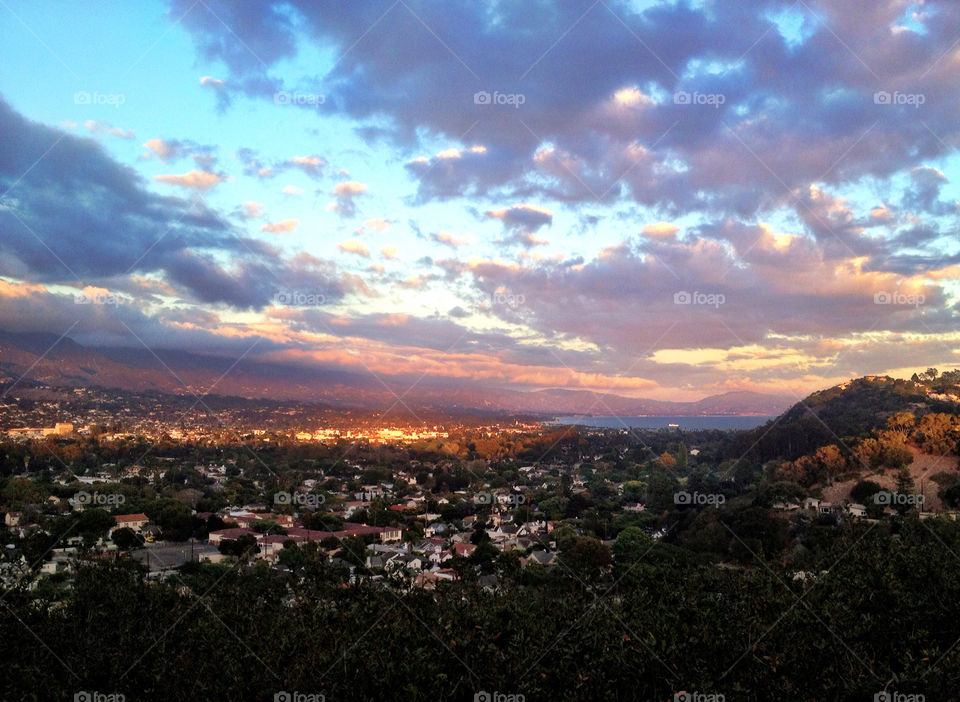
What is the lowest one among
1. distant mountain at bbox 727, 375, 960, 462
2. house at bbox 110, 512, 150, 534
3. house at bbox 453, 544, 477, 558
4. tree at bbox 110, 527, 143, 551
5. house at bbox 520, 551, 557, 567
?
house at bbox 453, 544, 477, 558

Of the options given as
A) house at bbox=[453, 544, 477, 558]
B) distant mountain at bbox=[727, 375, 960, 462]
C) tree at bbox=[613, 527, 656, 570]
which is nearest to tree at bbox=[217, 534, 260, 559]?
house at bbox=[453, 544, 477, 558]

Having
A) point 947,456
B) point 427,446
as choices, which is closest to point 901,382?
point 947,456

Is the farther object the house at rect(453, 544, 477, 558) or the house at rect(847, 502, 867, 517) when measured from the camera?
the house at rect(847, 502, 867, 517)

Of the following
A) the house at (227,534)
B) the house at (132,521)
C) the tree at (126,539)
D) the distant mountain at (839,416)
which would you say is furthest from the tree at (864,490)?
the house at (132,521)

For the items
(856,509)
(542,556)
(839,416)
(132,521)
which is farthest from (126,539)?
(839,416)

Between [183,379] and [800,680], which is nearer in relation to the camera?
[800,680]

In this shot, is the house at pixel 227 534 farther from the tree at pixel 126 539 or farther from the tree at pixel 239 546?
the tree at pixel 126 539

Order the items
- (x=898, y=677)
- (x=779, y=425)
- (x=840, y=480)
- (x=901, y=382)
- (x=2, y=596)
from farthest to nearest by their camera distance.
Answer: (x=901, y=382), (x=779, y=425), (x=840, y=480), (x=2, y=596), (x=898, y=677)

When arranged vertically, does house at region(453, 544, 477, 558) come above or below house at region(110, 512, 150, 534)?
below

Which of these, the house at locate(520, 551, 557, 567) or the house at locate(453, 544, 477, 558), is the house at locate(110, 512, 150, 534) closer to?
the house at locate(453, 544, 477, 558)

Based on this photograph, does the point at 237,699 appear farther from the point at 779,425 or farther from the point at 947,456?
the point at 779,425

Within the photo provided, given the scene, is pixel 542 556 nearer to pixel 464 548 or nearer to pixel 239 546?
pixel 464 548
